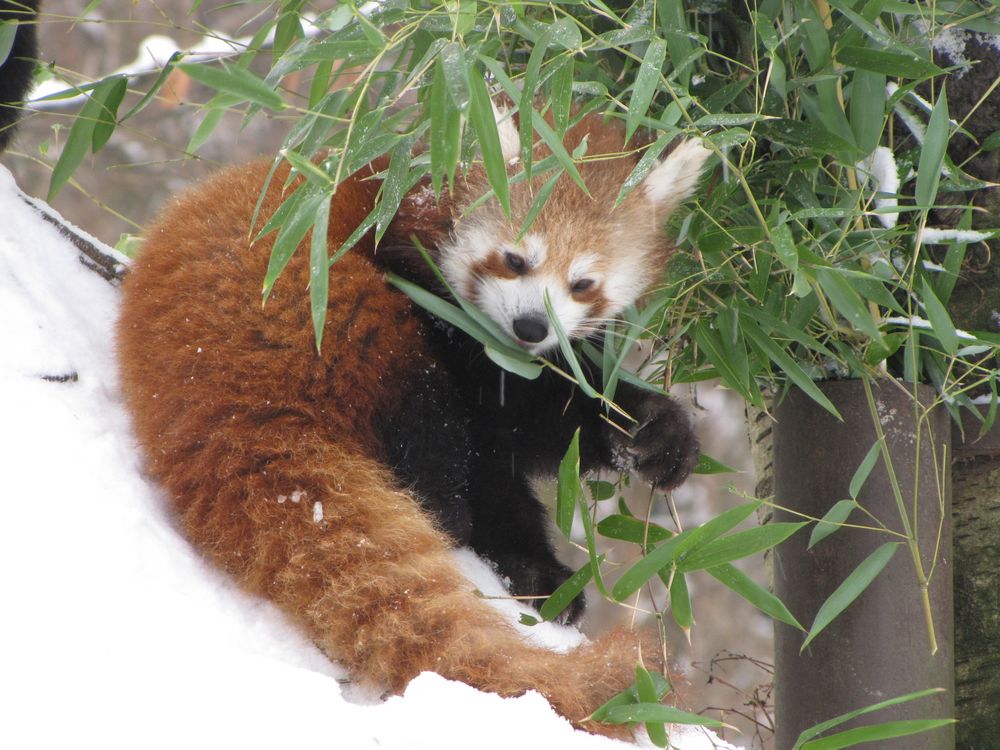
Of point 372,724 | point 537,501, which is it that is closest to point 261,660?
point 372,724

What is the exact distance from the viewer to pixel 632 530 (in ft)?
6.68

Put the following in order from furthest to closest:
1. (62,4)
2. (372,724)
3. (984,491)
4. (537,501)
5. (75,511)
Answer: (62,4), (537,501), (984,491), (75,511), (372,724)

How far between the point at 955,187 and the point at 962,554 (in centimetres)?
82

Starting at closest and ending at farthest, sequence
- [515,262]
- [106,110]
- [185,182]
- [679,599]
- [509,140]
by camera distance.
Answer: [679,599]
[106,110]
[509,140]
[515,262]
[185,182]

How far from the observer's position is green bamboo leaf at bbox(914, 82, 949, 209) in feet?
6.09

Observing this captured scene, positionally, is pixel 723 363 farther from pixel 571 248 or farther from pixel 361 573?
pixel 361 573

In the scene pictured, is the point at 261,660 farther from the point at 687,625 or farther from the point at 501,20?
the point at 501,20

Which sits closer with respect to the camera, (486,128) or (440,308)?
(486,128)

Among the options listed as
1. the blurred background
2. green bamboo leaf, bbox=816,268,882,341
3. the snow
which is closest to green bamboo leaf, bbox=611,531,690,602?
green bamboo leaf, bbox=816,268,882,341

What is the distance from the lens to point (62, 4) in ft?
26.8

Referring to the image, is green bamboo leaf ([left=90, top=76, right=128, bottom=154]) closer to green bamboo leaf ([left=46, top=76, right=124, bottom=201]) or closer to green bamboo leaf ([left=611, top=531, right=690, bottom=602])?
green bamboo leaf ([left=46, top=76, right=124, bottom=201])

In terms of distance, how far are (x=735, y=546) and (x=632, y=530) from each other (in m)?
0.37

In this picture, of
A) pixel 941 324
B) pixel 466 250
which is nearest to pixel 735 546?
pixel 941 324

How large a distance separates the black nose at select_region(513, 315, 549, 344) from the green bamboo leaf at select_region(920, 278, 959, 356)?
2.79 feet
